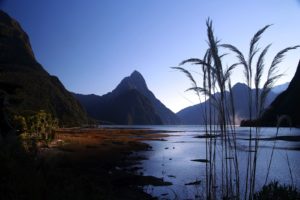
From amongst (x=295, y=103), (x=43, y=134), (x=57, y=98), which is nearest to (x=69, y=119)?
(x=57, y=98)

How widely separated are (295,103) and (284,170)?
78.1 meters

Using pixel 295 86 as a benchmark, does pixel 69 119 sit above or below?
below

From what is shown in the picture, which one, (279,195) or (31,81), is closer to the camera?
(279,195)

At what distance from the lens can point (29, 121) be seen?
37438 mm

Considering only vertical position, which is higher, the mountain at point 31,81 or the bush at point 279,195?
the mountain at point 31,81

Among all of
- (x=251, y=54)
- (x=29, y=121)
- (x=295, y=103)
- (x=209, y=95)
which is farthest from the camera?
(x=295, y=103)

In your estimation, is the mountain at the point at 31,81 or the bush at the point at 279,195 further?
the mountain at the point at 31,81

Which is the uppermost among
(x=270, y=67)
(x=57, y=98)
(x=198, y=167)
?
(x=57, y=98)

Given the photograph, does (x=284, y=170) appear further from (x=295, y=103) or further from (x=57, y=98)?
(x=57, y=98)

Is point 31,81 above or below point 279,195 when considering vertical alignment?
above

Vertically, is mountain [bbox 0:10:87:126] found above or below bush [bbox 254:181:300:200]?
above

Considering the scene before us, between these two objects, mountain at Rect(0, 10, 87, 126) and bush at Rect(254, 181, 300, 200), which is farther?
mountain at Rect(0, 10, 87, 126)

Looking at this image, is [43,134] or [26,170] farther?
[43,134]

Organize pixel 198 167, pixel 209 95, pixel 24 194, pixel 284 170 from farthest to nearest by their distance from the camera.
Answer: pixel 198 167, pixel 284 170, pixel 209 95, pixel 24 194
